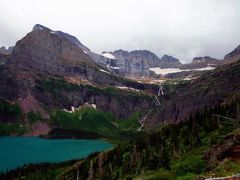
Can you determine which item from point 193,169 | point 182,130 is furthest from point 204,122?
point 193,169

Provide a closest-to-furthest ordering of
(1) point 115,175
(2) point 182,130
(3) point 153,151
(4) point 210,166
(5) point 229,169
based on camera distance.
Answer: (5) point 229,169, (4) point 210,166, (1) point 115,175, (3) point 153,151, (2) point 182,130

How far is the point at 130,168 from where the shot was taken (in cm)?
11250

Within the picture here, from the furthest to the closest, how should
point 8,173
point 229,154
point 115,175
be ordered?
1. point 8,173
2. point 115,175
3. point 229,154

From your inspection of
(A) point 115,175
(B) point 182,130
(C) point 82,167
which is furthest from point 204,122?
(C) point 82,167

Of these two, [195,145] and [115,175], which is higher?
[195,145]

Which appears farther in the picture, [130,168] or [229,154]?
[130,168]

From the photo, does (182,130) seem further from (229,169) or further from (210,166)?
(229,169)

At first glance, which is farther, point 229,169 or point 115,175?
point 115,175

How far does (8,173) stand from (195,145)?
95103 millimetres

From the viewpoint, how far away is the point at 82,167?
145 metres

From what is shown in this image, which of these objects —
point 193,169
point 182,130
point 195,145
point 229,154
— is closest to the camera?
point 229,154

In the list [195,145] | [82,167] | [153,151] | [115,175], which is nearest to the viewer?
[195,145]

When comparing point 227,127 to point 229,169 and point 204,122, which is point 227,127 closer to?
point 204,122

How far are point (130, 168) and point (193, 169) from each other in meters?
54.1
